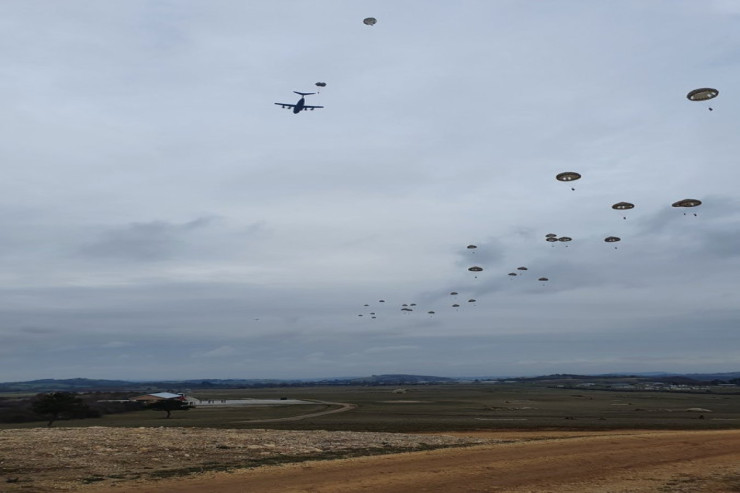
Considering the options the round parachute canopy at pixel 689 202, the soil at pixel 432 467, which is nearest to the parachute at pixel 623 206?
the round parachute canopy at pixel 689 202

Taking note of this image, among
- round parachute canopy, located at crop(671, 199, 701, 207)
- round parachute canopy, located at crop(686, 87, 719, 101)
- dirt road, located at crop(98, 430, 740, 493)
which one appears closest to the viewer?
dirt road, located at crop(98, 430, 740, 493)

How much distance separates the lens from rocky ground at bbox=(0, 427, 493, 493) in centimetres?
2578

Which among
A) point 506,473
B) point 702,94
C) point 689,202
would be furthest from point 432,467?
point 689,202

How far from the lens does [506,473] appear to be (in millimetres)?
27766

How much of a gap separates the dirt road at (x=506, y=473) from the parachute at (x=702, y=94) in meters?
26.4

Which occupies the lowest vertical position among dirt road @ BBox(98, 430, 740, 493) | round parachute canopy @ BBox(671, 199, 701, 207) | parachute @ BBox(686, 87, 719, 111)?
dirt road @ BBox(98, 430, 740, 493)

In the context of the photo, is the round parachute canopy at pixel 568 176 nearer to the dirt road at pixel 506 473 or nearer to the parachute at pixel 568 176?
the parachute at pixel 568 176

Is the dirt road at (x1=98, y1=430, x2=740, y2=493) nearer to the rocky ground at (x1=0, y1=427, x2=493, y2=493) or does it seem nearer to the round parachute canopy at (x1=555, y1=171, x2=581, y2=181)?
the rocky ground at (x1=0, y1=427, x2=493, y2=493)

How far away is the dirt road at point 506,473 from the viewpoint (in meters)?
24.0

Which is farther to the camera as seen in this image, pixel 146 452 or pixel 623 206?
pixel 623 206

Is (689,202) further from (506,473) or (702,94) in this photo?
(506,473)

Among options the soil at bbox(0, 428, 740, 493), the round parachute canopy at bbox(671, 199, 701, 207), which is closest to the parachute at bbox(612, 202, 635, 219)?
the round parachute canopy at bbox(671, 199, 701, 207)

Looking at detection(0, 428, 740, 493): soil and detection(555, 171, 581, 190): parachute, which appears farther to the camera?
detection(555, 171, 581, 190): parachute

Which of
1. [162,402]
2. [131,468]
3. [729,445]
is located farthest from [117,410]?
[729,445]
